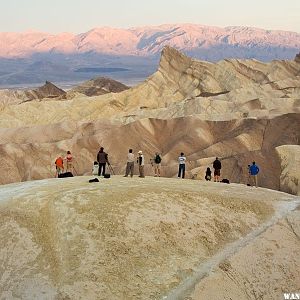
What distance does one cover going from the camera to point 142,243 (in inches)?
627

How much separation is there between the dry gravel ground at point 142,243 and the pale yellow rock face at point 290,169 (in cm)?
1006

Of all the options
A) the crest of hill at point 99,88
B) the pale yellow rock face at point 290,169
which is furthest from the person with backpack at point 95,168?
the crest of hill at point 99,88

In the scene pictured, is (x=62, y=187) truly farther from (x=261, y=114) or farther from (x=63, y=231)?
(x=261, y=114)

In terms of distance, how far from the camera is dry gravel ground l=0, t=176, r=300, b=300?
14469 millimetres

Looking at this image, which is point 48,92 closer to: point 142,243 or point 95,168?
point 95,168

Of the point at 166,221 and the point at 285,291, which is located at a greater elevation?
the point at 166,221

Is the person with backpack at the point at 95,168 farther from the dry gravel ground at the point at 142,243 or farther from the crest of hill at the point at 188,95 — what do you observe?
the crest of hill at the point at 188,95

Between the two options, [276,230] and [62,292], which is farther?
[276,230]

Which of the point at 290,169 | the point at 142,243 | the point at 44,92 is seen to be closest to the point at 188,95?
the point at 44,92

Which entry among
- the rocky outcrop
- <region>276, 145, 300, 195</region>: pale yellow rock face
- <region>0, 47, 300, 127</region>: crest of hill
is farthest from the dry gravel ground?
the rocky outcrop

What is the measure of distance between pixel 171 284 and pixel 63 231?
4.16m

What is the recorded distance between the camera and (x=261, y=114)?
164ft

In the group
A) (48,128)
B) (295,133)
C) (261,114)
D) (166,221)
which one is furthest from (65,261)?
(48,128)

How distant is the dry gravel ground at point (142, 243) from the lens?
14469mm
